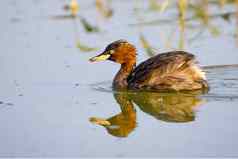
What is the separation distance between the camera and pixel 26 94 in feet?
39.4

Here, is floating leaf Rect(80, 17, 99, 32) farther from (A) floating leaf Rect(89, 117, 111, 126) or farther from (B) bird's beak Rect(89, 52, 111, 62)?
(A) floating leaf Rect(89, 117, 111, 126)

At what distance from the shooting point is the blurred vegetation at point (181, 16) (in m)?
14.9

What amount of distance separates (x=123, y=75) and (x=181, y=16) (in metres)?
4.02

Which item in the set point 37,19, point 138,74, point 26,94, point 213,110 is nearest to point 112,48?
point 138,74

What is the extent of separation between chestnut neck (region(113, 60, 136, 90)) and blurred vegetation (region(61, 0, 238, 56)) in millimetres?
990

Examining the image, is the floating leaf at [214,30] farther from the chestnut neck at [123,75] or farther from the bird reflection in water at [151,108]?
the bird reflection in water at [151,108]

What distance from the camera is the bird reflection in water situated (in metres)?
10.5

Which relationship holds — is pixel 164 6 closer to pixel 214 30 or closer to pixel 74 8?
pixel 214 30

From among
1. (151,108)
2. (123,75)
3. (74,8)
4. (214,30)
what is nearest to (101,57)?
(123,75)

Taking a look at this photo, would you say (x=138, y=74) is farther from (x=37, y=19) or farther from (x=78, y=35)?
(x=37, y=19)

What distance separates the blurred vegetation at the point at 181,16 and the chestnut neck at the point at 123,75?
99 centimetres

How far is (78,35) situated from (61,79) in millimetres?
2787

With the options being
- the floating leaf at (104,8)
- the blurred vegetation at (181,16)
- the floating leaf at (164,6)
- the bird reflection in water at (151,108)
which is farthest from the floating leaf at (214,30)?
the bird reflection in water at (151,108)

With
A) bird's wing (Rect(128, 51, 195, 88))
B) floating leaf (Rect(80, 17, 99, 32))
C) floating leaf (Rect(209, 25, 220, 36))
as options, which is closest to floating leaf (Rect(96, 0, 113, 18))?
floating leaf (Rect(80, 17, 99, 32))
